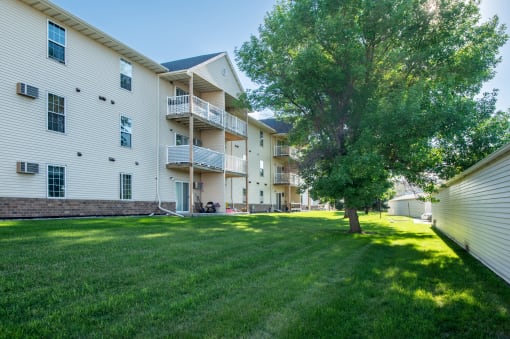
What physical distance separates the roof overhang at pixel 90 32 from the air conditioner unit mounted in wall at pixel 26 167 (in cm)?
563

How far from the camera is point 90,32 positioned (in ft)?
45.7

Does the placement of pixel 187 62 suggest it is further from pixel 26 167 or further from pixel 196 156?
pixel 26 167

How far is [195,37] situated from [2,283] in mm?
16597

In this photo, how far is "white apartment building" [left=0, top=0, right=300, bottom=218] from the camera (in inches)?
451

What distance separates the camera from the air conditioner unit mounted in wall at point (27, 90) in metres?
11.4

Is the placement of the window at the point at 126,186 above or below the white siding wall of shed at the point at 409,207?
above

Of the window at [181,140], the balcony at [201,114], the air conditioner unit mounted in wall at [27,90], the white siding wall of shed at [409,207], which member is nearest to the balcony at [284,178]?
the balcony at [201,114]

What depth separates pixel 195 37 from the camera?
18266 millimetres

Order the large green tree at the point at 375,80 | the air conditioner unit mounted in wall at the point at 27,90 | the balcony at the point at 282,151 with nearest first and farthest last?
the large green tree at the point at 375,80 < the air conditioner unit mounted in wall at the point at 27,90 < the balcony at the point at 282,151

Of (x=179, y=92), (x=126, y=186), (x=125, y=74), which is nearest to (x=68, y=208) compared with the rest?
(x=126, y=186)

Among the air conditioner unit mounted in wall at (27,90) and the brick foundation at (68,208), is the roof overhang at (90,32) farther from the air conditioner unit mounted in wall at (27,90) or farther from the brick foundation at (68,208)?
the brick foundation at (68,208)

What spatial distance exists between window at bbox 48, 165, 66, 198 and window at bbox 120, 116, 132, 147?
10.8ft

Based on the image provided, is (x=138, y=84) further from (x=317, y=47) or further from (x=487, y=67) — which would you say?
(x=487, y=67)

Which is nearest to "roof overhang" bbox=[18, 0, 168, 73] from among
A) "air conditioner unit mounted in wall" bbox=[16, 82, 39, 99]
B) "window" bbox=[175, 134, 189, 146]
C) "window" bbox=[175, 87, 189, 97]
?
"window" bbox=[175, 87, 189, 97]
